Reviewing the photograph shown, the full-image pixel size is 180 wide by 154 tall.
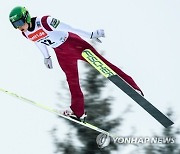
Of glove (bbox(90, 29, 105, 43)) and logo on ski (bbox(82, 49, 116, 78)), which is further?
logo on ski (bbox(82, 49, 116, 78))

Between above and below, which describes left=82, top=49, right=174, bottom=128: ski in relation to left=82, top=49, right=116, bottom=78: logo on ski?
below

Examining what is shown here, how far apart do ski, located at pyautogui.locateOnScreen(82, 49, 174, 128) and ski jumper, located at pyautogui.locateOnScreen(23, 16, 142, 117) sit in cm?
31

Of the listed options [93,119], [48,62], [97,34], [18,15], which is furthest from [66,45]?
[93,119]

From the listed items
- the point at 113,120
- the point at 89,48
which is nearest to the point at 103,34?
the point at 89,48

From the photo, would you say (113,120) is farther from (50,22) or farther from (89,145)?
(50,22)

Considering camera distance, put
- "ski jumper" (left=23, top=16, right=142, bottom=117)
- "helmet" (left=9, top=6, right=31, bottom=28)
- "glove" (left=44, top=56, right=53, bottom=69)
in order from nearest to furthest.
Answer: "helmet" (left=9, top=6, right=31, bottom=28) → "ski jumper" (left=23, top=16, right=142, bottom=117) → "glove" (left=44, top=56, right=53, bottom=69)

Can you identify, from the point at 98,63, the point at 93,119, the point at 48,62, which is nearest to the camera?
the point at 98,63

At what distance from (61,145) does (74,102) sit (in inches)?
427

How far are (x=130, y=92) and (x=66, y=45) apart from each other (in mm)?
1433

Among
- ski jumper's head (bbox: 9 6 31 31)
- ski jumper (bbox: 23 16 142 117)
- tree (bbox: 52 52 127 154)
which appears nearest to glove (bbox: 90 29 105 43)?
ski jumper (bbox: 23 16 142 117)

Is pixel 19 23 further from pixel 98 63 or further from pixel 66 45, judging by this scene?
pixel 98 63

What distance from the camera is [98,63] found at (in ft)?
41.8

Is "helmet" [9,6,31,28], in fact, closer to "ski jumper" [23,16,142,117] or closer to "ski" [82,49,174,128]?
"ski jumper" [23,16,142,117]

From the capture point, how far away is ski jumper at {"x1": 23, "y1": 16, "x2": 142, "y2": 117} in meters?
12.5
